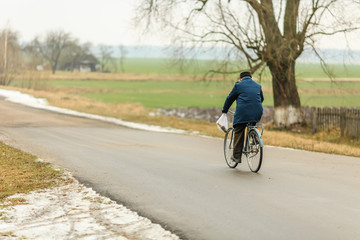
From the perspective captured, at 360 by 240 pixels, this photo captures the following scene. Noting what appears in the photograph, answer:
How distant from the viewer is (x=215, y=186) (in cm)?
918

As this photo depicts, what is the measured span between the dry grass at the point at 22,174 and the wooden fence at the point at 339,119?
49.7 feet

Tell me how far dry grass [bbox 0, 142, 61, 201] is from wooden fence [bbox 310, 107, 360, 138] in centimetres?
1515

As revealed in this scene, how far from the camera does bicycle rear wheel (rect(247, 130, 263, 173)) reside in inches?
402

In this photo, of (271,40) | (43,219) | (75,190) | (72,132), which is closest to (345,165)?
(75,190)

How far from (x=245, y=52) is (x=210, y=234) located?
2006cm

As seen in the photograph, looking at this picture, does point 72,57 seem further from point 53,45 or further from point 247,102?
point 247,102

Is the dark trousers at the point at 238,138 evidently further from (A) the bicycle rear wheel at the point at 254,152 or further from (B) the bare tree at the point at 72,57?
(B) the bare tree at the point at 72,57

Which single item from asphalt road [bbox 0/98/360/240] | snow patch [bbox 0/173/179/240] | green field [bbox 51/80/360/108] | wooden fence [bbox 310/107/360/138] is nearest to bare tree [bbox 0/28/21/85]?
green field [bbox 51/80/360/108]

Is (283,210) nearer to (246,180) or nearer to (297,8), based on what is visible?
(246,180)

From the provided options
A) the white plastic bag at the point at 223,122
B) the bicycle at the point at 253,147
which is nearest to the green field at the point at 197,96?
the white plastic bag at the point at 223,122

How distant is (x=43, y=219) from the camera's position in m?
6.89

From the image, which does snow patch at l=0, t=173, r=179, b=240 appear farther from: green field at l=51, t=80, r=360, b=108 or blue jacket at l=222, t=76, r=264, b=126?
green field at l=51, t=80, r=360, b=108

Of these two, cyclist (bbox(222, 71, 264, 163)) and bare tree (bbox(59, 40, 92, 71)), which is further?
bare tree (bbox(59, 40, 92, 71))

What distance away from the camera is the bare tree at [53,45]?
163 meters
